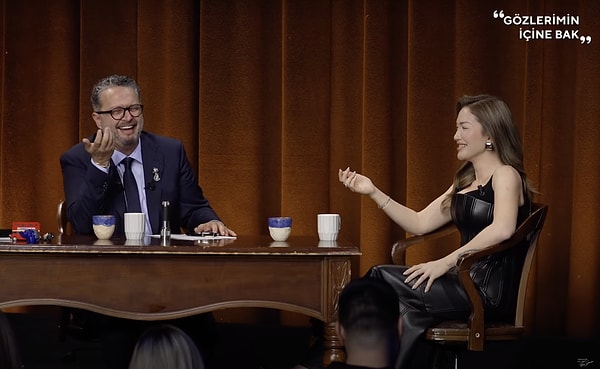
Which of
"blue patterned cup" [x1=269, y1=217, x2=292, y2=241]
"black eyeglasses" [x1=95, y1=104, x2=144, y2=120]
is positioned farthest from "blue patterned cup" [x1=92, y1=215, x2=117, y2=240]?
"black eyeglasses" [x1=95, y1=104, x2=144, y2=120]

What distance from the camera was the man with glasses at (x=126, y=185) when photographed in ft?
11.5

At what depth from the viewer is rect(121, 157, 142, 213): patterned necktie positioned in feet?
12.3

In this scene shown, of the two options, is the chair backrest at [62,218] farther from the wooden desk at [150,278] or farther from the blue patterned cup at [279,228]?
the blue patterned cup at [279,228]

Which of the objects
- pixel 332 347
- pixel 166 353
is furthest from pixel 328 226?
pixel 166 353

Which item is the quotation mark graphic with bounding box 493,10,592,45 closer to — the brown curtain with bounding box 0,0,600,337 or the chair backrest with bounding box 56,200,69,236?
the brown curtain with bounding box 0,0,600,337

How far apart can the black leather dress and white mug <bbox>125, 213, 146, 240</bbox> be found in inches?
33.1

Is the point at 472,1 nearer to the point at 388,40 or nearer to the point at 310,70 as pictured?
the point at 388,40

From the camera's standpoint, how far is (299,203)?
16.7 feet

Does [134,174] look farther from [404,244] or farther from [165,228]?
[404,244]

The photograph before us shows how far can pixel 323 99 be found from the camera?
199 inches

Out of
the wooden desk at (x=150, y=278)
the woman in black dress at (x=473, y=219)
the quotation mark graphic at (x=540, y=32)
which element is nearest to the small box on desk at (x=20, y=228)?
the wooden desk at (x=150, y=278)

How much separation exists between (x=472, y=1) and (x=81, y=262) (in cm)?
277

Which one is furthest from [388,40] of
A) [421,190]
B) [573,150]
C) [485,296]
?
[485,296]

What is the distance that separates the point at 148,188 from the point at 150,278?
90 centimetres
